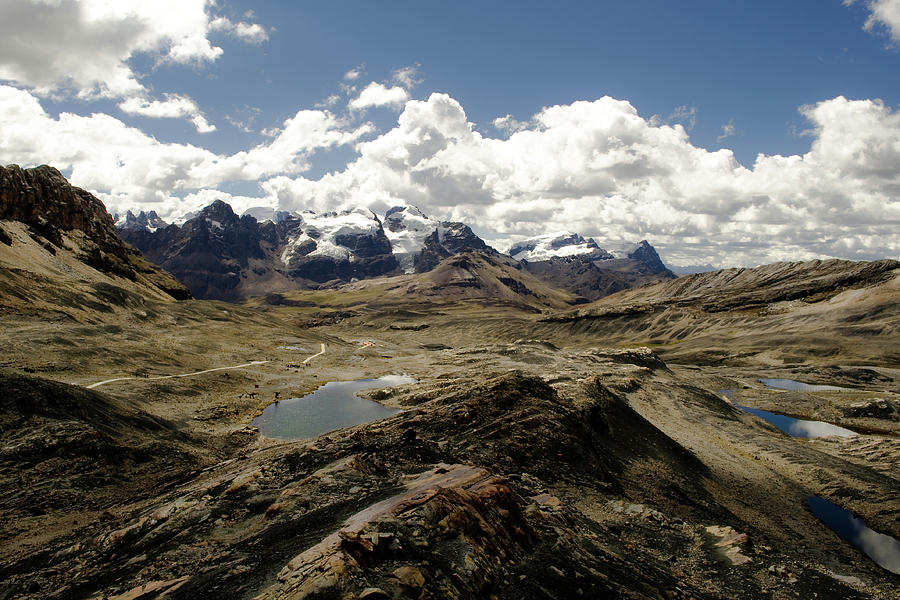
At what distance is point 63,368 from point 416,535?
70534mm

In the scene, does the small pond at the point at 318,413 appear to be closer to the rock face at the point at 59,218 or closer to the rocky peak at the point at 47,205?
the rock face at the point at 59,218

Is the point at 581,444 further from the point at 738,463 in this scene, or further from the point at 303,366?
the point at 303,366

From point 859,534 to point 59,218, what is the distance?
230 meters

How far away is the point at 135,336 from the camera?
94.2 metres

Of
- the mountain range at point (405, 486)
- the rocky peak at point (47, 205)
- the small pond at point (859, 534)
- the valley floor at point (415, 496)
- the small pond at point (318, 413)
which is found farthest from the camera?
the rocky peak at point (47, 205)

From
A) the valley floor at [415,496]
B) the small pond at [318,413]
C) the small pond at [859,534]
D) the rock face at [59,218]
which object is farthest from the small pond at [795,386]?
the rock face at [59,218]

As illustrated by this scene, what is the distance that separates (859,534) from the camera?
4616 centimetres

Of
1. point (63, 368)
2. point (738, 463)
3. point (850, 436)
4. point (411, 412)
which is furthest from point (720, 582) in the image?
point (63, 368)

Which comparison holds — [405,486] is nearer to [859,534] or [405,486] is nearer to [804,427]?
[859,534]

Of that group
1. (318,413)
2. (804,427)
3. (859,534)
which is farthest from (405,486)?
(804,427)

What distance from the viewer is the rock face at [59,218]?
150 m

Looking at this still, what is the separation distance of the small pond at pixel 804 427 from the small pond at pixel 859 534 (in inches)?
1480

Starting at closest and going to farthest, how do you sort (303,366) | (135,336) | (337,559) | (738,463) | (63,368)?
(337,559) → (738,463) → (63,368) → (135,336) → (303,366)

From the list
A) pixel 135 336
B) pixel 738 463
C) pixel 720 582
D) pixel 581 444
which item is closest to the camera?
pixel 720 582
